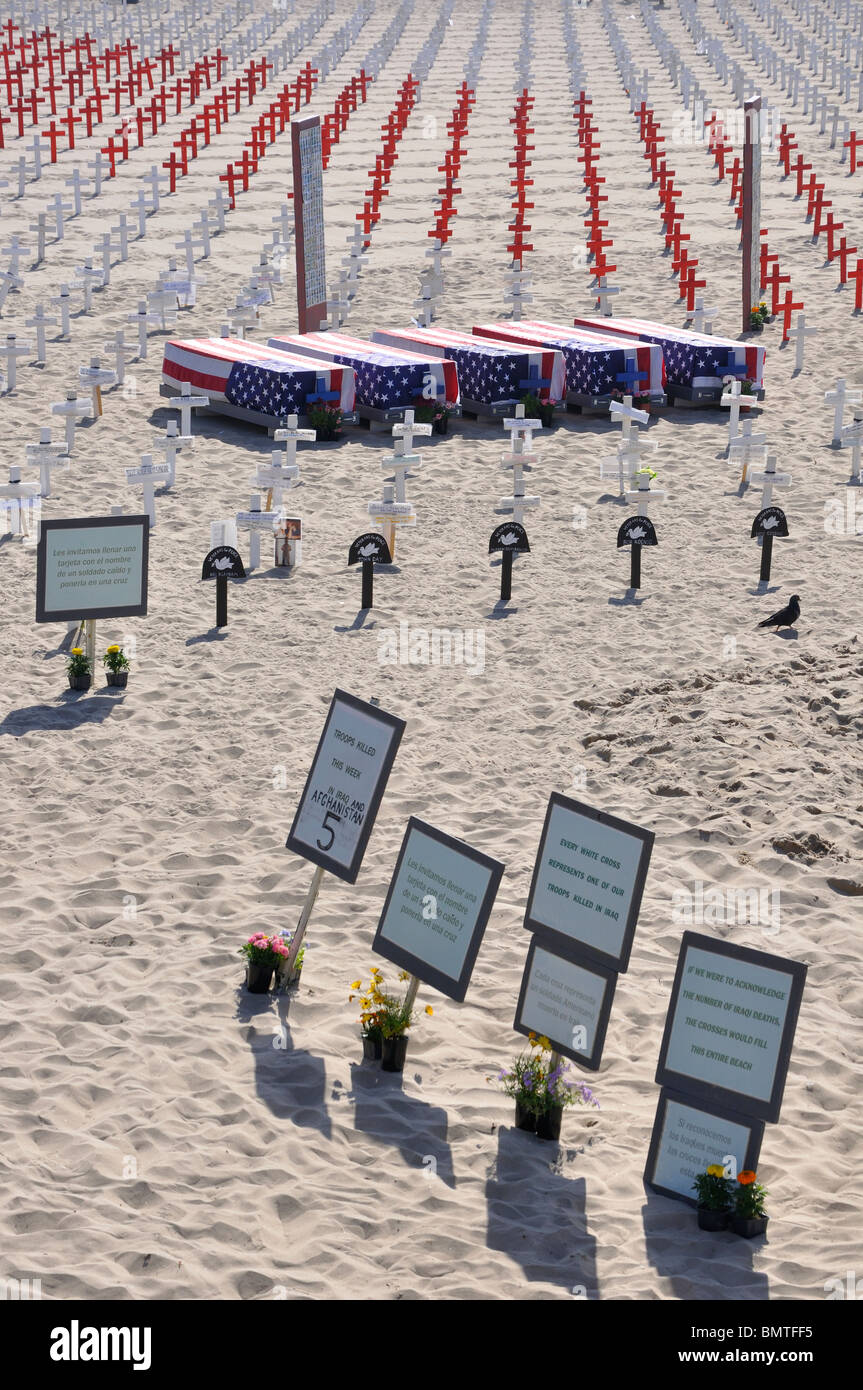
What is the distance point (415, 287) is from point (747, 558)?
10449 mm

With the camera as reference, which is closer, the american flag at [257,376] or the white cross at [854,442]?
the white cross at [854,442]

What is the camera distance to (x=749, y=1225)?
6020 mm

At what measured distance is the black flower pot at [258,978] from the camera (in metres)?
7.55

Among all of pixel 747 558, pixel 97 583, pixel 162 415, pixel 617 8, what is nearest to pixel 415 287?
pixel 162 415

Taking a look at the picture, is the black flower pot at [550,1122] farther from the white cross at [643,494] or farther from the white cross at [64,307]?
the white cross at [64,307]

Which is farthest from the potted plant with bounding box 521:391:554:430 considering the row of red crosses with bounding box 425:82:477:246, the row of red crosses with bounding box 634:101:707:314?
the row of red crosses with bounding box 425:82:477:246

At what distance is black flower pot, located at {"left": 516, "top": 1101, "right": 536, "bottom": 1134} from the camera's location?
6.68 m

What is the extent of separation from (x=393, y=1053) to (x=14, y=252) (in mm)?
17972

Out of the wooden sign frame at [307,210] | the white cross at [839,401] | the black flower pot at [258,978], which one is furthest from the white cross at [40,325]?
the black flower pot at [258,978]

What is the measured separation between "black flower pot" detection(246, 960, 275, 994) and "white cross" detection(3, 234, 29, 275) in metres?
16.7

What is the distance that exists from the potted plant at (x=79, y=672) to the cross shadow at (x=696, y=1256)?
6006 mm

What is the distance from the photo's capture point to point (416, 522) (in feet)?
47.6

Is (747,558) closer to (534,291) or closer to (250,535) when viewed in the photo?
(250,535)

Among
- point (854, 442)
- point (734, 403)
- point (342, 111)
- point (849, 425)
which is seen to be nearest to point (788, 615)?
point (854, 442)
